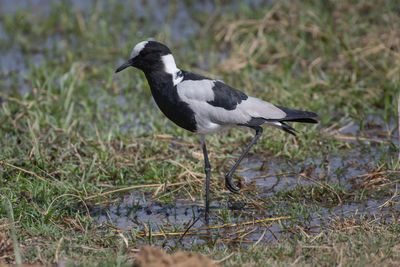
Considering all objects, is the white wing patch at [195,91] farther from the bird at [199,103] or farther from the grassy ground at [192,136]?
the grassy ground at [192,136]

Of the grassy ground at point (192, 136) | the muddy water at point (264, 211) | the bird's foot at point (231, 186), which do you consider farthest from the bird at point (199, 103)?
the grassy ground at point (192, 136)

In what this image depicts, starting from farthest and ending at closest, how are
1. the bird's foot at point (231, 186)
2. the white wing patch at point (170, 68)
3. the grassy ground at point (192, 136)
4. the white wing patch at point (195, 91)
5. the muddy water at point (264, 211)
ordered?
the bird's foot at point (231, 186) → the white wing patch at point (170, 68) → the white wing patch at point (195, 91) → the muddy water at point (264, 211) → the grassy ground at point (192, 136)

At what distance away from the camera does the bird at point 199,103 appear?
171 inches

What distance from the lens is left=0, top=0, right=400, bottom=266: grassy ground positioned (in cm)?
400

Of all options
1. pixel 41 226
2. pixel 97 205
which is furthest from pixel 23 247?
pixel 97 205

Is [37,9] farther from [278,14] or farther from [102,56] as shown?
[278,14]

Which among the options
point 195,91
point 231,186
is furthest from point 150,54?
point 231,186

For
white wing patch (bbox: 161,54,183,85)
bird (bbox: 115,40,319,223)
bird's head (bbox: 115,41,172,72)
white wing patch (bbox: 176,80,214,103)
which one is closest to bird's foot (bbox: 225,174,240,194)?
bird (bbox: 115,40,319,223)

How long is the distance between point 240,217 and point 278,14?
3.69 m

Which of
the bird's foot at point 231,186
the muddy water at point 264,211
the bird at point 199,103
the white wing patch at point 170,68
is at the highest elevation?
the white wing patch at point 170,68

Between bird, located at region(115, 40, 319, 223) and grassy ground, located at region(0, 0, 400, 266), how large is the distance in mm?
527

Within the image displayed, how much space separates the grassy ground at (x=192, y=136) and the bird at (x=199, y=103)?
53cm

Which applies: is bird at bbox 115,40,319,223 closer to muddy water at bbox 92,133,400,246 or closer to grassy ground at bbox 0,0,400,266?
muddy water at bbox 92,133,400,246

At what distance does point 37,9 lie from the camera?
28.6 feet
